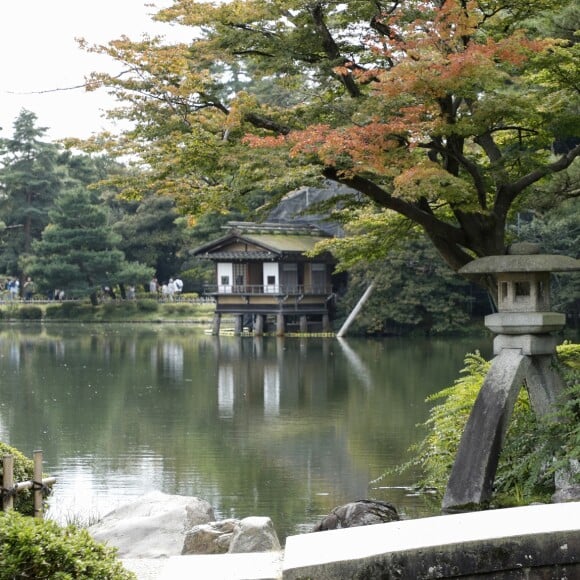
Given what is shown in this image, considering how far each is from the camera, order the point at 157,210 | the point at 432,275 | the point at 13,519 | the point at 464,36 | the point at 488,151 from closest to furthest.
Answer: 1. the point at 13,519
2. the point at 464,36
3. the point at 488,151
4. the point at 432,275
5. the point at 157,210

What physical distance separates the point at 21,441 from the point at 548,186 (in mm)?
8108

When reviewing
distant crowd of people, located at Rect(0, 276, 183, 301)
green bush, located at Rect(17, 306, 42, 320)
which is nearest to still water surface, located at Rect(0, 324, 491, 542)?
green bush, located at Rect(17, 306, 42, 320)

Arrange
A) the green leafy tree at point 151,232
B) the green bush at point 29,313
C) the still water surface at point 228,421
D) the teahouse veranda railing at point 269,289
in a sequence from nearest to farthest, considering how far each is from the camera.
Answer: the still water surface at point 228,421 < the teahouse veranda railing at point 269,289 < the green leafy tree at point 151,232 < the green bush at point 29,313

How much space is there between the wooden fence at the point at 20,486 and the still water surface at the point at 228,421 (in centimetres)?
256

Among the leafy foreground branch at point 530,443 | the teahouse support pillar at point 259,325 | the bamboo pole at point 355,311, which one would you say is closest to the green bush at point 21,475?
the leafy foreground branch at point 530,443

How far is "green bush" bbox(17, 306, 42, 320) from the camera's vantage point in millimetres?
52406

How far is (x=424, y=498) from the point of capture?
9.93m

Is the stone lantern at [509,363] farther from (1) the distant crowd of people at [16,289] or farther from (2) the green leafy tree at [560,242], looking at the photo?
(1) the distant crowd of people at [16,289]

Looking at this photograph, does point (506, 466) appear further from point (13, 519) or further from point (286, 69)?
point (13, 519)

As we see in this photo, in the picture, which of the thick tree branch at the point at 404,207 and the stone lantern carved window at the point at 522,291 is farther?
the thick tree branch at the point at 404,207

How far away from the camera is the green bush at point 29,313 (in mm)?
52406

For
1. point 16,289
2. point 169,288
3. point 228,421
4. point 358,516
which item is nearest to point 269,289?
point 169,288

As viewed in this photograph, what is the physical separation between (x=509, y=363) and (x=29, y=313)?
1843 inches

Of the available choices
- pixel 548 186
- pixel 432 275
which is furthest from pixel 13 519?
pixel 432 275
